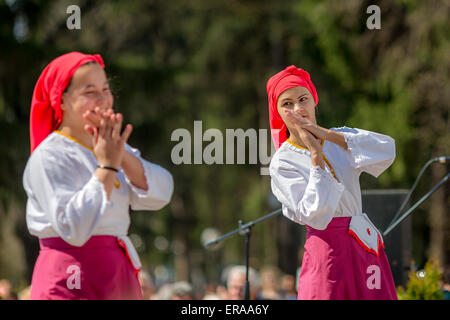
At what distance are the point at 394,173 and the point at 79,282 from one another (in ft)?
29.6

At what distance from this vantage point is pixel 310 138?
10.5 ft

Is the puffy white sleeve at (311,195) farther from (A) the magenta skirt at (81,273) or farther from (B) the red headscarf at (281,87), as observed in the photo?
(A) the magenta skirt at (81,273)

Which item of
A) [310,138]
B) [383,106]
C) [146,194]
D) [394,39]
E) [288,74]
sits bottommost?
[146,194]

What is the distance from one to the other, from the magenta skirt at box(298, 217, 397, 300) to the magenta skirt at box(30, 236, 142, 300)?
832 mm

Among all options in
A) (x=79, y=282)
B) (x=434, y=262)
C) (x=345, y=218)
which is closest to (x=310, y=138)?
(x=345, y=218)

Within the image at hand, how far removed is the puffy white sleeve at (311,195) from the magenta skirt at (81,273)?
811 millimetres

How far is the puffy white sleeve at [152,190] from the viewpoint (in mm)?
3072

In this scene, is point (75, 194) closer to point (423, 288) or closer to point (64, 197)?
point (64, 197)

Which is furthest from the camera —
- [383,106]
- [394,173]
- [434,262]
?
[383,106]

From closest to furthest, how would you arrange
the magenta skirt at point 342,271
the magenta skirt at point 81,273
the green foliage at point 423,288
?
the magenta skirt at point 81,273, the magenta skirt at point 342,271, the green foliage at point 423,288

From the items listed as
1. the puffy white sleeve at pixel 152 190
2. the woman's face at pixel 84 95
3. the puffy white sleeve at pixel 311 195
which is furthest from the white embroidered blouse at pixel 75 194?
the puffy white sleeve at pixel 311 195

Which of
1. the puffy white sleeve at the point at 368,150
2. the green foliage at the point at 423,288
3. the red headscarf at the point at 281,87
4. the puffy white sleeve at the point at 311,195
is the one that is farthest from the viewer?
the green foliage at the point at 423,288

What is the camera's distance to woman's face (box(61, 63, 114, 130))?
2.99m
